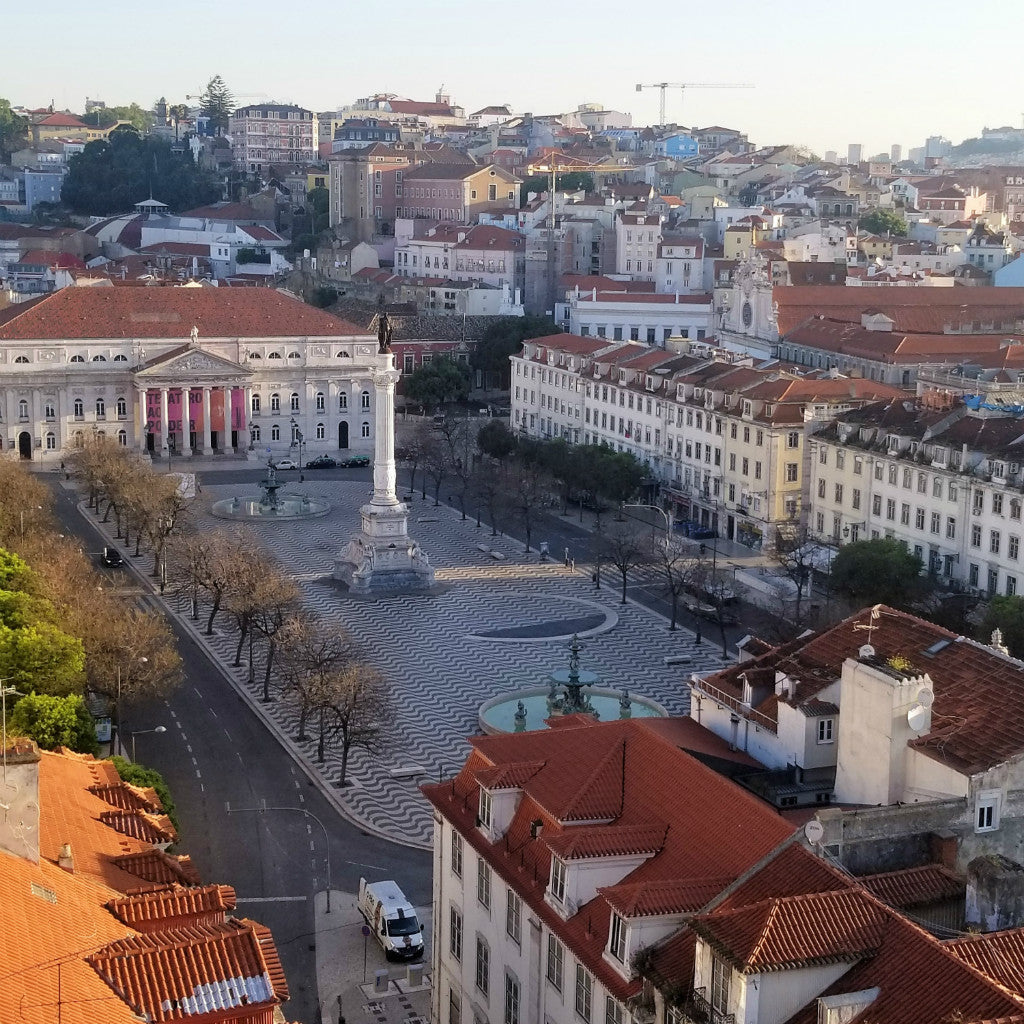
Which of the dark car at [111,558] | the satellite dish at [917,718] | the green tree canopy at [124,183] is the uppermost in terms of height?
the green tree canopy at [124,183]

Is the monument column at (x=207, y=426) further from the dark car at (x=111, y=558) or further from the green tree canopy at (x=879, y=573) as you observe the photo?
the green tree canopy at (x=879, y=573)

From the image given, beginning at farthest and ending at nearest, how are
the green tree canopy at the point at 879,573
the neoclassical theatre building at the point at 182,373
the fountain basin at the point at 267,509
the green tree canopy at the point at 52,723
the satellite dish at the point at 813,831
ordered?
the neoclassical theatre building at the point at 182,373, the fountain basin at the point at 267,509, the green tree canopy at the point at 879,573, the green tree canopy at the point at 52,723, the satellite dish at the point at 813,831

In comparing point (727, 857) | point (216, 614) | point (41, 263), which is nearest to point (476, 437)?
point (216, 614)

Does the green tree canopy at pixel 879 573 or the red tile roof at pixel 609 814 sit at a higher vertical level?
Answer: the red tile roof at pixel 609 814

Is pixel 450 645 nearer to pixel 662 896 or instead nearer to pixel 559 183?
pixel 662 896

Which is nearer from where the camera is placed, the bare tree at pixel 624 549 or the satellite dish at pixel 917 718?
the satellite dish at pixel 917 718

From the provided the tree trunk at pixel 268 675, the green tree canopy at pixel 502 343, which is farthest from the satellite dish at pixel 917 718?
the green tree canopy at pixel 502 343
